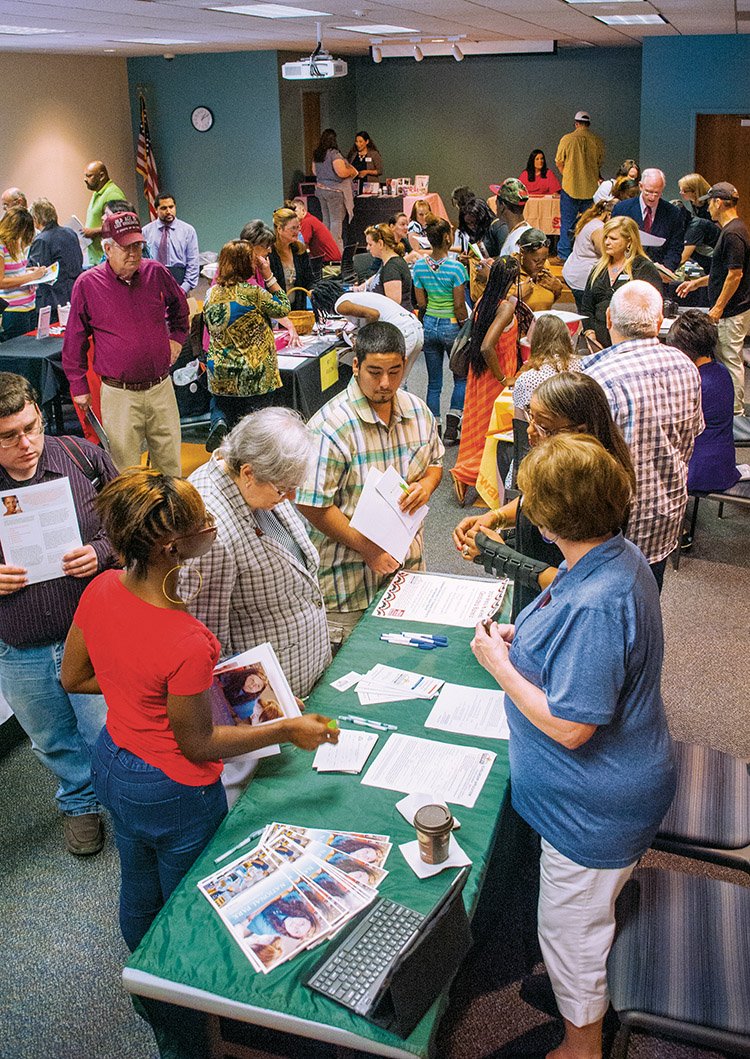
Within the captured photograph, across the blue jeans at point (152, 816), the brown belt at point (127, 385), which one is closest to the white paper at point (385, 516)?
the blue jeans at point (152, 816)

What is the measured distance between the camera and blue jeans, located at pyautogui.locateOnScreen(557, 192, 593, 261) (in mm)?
12719

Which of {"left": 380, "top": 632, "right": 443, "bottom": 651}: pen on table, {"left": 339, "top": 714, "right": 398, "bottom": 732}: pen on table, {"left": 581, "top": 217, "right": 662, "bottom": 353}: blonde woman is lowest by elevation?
{"left": 339, "top": 714, "right": 398, "bottom": 732}: pen on table

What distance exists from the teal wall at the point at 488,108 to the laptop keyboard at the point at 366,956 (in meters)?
14.9

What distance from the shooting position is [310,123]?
1496 centimetres

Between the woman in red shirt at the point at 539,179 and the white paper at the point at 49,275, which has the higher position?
the woman in red shirt at the point at 539,179

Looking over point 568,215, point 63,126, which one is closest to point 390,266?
point 568,215

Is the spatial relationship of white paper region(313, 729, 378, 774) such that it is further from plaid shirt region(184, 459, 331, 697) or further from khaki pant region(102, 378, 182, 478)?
khaki pant region(102, 378, 182, 478)

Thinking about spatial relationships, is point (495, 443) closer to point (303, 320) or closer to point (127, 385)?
point (127, 385)

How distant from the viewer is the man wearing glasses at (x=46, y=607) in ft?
8.89

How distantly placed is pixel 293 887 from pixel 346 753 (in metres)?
0.47

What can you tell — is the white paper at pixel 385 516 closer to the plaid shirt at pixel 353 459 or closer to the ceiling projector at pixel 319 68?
the plaid shirt at pixel 353 459

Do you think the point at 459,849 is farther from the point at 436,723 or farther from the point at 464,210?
the point at 464,210

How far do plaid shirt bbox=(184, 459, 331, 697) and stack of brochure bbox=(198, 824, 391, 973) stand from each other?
2.01 ft

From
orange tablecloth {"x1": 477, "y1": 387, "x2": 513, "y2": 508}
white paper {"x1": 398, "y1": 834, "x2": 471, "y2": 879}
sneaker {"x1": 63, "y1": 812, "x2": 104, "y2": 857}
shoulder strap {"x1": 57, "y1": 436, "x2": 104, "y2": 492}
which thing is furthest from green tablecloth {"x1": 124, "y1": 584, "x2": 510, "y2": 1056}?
orange tablecloth {"x1": 477, "y1": 387, "x2": 513, "y2": 508}
